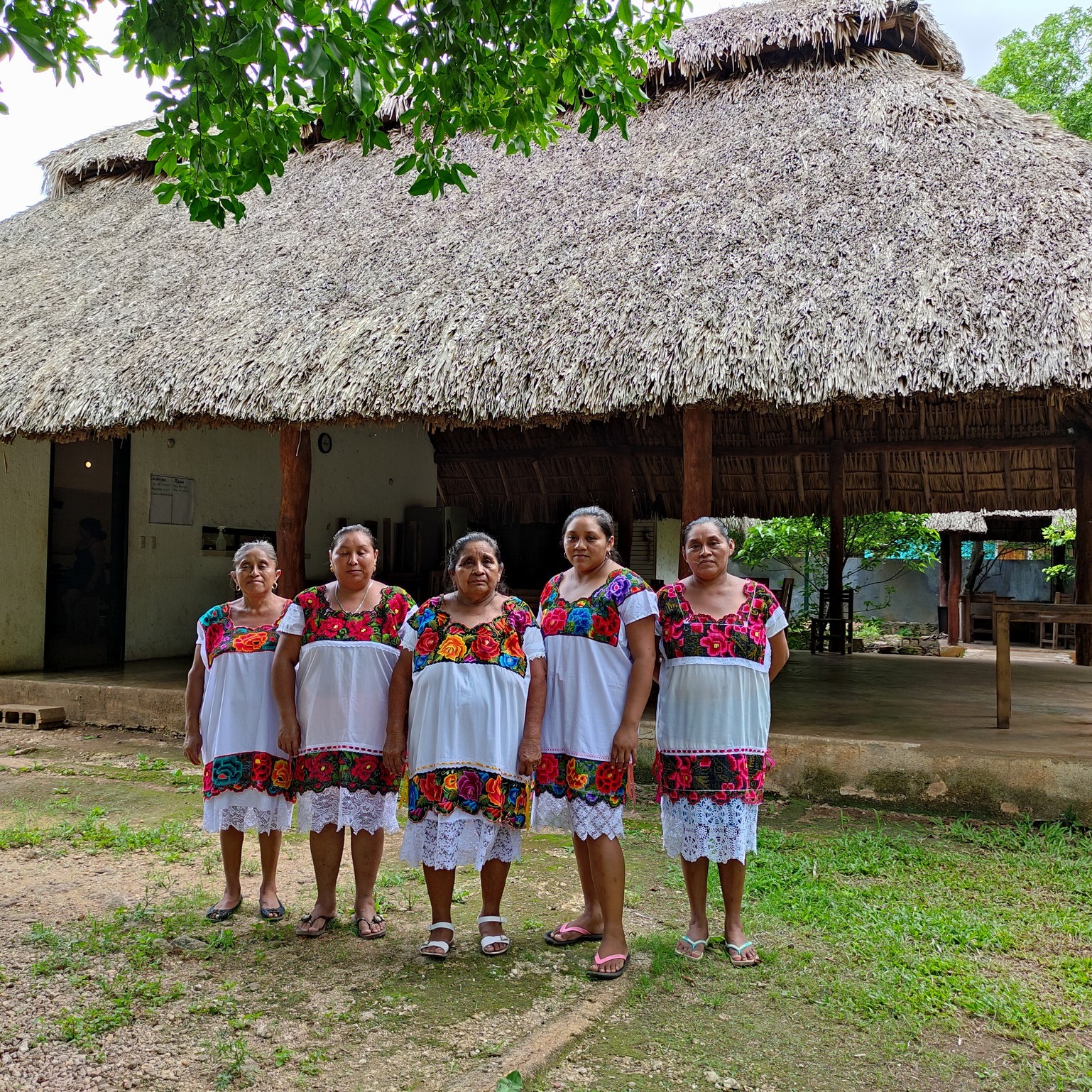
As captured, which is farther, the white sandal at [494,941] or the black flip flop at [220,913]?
the black flip flop at [220,913]

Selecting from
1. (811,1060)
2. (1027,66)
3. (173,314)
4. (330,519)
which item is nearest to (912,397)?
(811,1060)

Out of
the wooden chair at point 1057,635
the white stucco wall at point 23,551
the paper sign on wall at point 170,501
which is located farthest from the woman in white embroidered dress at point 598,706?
the wooden chair at point 1057,635

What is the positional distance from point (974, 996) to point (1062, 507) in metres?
8.30

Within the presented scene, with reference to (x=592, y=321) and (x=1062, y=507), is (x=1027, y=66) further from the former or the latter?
(x=592, y=321)

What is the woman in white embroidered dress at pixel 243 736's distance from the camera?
10.6 feet

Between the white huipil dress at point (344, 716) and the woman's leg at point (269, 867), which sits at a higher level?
the white huipil dress at point (344, 716)

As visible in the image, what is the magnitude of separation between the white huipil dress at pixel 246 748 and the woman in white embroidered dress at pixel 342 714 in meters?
0.16

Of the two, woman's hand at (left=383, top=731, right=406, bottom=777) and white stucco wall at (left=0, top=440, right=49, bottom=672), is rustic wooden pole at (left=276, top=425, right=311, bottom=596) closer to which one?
white stucco wall at (left=0, top=440, right=49, bottom=672)

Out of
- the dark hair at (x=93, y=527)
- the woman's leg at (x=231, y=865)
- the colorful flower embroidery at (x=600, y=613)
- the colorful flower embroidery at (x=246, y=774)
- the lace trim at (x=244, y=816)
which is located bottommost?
the woman's leg at (x=231, y=865)

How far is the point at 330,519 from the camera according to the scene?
34.0ft

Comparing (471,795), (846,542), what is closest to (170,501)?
(471,795)

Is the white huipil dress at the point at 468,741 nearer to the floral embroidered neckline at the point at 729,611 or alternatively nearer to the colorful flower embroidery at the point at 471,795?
the colorful flower embroidery at the point at 471,795

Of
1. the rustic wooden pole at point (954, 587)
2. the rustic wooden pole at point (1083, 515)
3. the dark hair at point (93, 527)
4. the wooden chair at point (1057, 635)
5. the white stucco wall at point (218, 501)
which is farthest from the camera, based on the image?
the rustic wooden pole at point (954, 587)

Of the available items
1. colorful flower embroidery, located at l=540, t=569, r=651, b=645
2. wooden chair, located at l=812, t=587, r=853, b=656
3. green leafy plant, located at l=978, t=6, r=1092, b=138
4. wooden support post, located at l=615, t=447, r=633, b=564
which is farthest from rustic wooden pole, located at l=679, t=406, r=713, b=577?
green leafy plant, located at l=978, t=6, r=1092, b=138
